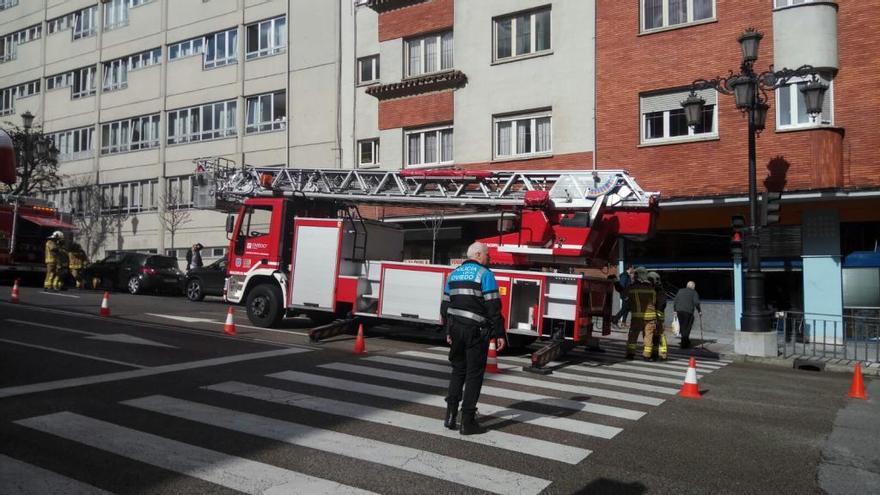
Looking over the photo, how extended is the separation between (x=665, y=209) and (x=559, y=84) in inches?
197

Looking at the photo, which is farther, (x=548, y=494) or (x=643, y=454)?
(x=643, y=454)

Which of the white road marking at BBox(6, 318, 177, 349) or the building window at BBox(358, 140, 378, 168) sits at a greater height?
the building window at BBox(358, 140, 378, 168)

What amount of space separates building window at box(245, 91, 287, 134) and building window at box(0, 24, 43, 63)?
1843 centimetres

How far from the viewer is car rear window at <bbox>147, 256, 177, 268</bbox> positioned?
77.7ft

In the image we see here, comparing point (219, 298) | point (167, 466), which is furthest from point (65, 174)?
point (167, 466)

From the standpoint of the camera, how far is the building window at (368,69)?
25578mm

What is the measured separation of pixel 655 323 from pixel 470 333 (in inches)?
270

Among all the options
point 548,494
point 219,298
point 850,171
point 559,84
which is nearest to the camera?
point 548,494

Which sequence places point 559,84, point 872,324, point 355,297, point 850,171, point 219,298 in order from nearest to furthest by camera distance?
1. point 355,297
2. point 872,324
3. point 850,171
4. point 559,84
5. point 219,298

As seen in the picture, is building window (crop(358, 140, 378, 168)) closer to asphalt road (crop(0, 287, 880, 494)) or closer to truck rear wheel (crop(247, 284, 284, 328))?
truck rear wheel (crop(247, 284, 284, 328))

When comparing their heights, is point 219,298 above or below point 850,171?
below

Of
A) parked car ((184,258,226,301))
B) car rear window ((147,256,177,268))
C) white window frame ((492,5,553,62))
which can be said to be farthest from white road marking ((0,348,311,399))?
car rear window ((147,256,177,268))

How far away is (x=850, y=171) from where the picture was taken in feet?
53.8

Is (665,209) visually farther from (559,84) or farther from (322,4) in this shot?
(322,4)
